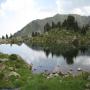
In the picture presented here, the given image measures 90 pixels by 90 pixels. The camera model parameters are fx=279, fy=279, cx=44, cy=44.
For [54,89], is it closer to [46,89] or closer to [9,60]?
[46,89]

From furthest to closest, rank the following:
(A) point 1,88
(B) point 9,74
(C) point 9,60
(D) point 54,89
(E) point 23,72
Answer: (C) point 9,60 < (E) point 23,72 < (B) point 9,74 < (A) point 1,88 < (D) point 54,89

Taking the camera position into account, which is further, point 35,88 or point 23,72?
point 23,72

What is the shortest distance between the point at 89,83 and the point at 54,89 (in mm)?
6023

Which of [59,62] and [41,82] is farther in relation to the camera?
[59,62]

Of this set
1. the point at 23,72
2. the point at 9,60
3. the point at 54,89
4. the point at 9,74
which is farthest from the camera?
the point at 9,60

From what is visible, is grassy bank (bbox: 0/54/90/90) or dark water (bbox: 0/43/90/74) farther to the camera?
dark water (bbox: 0/43/90/74)

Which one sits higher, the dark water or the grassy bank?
the grassy bank

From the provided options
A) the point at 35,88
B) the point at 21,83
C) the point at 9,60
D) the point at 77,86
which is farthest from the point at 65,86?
the point at 9,60

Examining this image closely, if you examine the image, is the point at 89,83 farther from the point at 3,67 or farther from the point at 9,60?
the point at 9,60

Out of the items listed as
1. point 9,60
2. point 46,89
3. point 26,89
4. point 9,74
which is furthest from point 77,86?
point 9,60

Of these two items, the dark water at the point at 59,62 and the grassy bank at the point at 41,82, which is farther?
the dark water at the point at 59,62

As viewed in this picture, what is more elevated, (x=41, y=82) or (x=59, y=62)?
(x=41, y=82)

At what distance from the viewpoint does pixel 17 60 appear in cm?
8694

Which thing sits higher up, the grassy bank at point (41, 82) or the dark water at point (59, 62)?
the grassy bank at point (41, 82)
